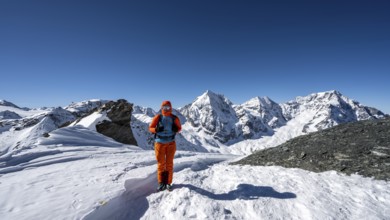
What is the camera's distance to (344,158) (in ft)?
28.2

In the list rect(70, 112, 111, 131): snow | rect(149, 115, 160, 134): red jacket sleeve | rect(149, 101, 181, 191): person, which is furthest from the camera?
rect(70, 112, 111, 131): snow

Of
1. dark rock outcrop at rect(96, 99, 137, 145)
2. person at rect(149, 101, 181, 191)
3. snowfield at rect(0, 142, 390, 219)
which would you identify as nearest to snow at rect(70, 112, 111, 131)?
dark rock outcrop at rect(96, 99, 137, 145)

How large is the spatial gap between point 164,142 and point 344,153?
322 inches

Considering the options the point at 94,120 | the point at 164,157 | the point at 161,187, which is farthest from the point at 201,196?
the point at 94,120

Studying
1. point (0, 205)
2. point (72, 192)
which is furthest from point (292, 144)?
point (0, 205)

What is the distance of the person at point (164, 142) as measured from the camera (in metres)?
7.08

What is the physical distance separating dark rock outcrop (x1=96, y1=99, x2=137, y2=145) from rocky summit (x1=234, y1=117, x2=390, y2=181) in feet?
80.4

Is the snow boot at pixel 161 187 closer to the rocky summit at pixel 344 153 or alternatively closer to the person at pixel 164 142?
the person at pixel 164 142

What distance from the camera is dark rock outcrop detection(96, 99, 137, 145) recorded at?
29.7 m

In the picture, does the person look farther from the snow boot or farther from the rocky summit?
the rocky summit

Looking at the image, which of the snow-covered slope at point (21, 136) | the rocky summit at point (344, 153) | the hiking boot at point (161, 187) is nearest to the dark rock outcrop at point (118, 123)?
the snow-covered slope at point (21, 136)

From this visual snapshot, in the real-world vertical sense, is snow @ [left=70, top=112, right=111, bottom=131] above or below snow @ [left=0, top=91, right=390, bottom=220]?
above

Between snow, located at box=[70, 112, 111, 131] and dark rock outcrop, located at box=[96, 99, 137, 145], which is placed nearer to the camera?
snow, located at box=[70, 112, 111, 131]

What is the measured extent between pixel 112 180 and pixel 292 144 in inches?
400
